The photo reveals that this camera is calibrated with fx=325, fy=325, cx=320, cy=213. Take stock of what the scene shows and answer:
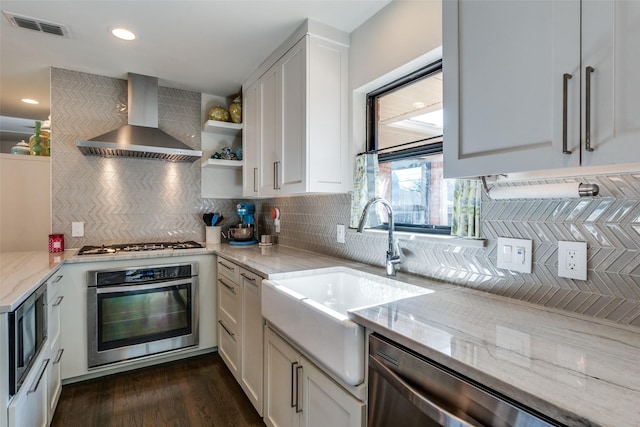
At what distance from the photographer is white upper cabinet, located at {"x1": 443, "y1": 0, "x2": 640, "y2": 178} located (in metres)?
0.72

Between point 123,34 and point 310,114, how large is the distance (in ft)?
4.46

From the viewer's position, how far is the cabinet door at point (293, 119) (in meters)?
2.02

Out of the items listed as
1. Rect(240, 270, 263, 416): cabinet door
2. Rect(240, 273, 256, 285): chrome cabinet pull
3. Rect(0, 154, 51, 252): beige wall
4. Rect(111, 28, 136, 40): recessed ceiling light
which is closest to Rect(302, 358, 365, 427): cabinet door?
Rect(240, 270, 263, 416): cabinet door

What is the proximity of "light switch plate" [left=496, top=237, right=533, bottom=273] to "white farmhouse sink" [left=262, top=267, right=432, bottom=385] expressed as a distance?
32cm

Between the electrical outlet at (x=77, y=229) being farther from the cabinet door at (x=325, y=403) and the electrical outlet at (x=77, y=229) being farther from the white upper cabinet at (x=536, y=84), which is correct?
the white upper cabinet at (x=536, y=84)

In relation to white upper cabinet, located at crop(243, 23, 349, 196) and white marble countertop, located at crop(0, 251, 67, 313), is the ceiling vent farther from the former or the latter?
white marble countertop, located at crop(0, 251, 67, 313)

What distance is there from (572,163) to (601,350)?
0.47 m

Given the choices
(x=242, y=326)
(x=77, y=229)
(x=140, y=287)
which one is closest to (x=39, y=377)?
(x=140, y=287)

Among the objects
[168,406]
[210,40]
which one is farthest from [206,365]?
[210,40]

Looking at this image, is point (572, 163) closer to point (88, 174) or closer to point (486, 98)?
A: point (486, 98)

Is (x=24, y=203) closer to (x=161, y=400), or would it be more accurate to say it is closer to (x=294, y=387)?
(x=161, y=400)

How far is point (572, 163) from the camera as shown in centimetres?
79

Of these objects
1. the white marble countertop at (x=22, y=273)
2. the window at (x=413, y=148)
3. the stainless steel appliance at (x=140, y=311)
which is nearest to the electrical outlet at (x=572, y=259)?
the window at (x=413, y=148)

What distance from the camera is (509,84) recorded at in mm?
919
